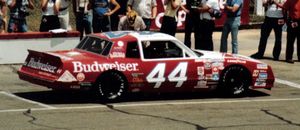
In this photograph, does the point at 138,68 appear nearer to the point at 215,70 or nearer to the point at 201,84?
the point at 201,84

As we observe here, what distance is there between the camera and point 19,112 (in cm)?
1179

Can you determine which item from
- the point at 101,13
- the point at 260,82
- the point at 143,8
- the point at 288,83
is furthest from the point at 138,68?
the point at 101,13

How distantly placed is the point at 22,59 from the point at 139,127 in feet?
24.5

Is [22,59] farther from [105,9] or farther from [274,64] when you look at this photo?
[274,64]

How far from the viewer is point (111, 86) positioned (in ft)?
42.5

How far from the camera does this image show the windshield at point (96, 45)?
43.3 ft

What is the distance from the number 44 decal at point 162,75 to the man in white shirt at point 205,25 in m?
4.43

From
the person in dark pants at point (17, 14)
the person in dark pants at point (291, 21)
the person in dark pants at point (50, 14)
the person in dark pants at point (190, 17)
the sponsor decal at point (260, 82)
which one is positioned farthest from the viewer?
the person in dark pants at point (291, 21)

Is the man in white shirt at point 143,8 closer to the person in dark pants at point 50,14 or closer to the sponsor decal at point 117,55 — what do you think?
the person in dark pants at point 50,14

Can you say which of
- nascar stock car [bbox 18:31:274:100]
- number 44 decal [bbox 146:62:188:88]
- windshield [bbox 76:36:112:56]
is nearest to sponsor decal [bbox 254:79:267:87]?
nascar stock car [bbox 18:31:274:100]

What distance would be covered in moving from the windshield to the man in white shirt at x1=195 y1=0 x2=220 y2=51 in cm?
454

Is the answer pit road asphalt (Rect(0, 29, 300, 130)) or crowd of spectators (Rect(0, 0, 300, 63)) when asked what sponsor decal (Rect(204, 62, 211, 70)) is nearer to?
pit road asphalt (Rect(0, 29, 300, 130))

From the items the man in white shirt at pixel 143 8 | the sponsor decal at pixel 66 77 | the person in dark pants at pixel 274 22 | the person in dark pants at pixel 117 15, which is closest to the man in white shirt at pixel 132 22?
the man in white shirt at pixel 143 8

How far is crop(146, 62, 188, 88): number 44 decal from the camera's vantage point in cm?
1322
